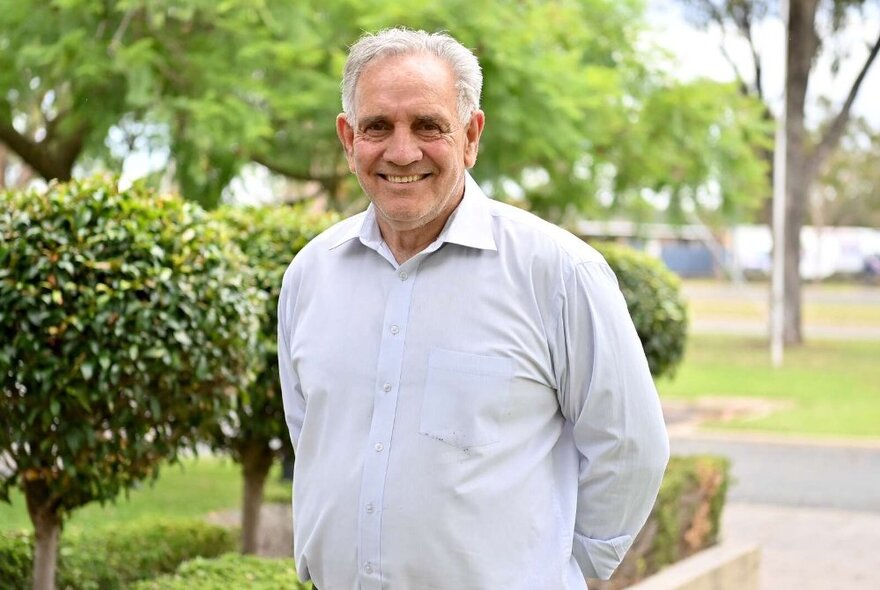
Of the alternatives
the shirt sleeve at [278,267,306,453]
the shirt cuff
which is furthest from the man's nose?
the shirt cuff

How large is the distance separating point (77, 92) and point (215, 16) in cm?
128

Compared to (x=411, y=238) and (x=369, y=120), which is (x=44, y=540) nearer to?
(x=411, y=238)

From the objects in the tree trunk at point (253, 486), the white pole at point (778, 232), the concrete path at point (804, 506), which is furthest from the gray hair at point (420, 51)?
the white pole at point (778, 232)

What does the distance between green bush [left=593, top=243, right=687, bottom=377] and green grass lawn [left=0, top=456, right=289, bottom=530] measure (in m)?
2.56

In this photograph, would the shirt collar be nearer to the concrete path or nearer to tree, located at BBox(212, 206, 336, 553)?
tree, located at BBox(212, 206, 336, 553)

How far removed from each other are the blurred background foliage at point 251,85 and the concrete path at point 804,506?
3.17m

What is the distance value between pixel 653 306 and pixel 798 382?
40.6 feet

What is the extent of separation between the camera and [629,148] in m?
13.2

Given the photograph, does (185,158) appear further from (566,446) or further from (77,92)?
(566,446)

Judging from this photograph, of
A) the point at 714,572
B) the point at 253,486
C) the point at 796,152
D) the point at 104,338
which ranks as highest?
the point at 796,152

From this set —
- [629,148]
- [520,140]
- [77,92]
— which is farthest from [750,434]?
[77,92]

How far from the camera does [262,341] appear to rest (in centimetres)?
558

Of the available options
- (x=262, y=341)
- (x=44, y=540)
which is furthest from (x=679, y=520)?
(x=44, y=540)

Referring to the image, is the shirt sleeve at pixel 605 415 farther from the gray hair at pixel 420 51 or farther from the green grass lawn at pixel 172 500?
the green grass lawn at pixel 172 500
